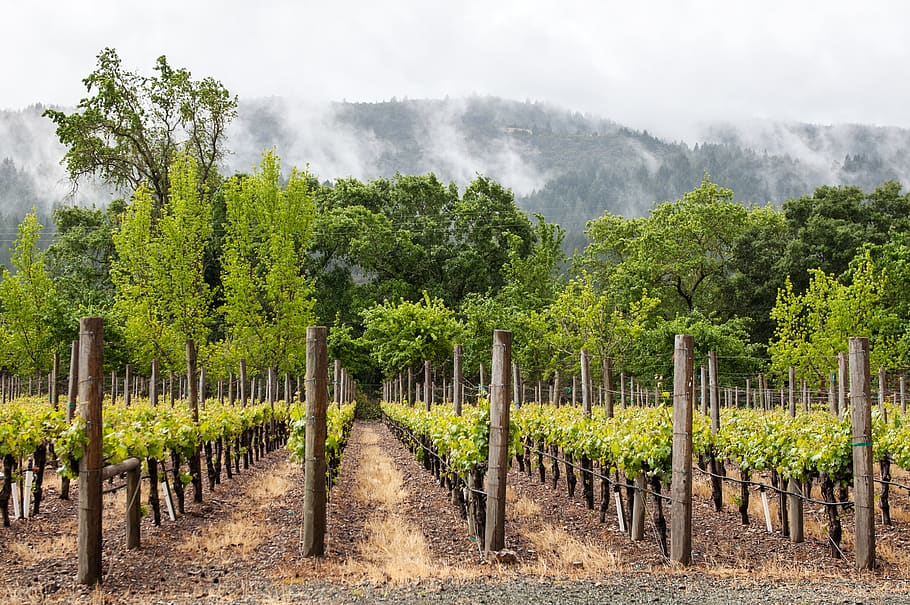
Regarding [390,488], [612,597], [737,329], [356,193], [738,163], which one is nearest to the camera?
[612,597]

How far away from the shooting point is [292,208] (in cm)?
2475

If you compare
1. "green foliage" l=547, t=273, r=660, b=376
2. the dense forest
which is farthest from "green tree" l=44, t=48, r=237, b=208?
"green foliage" l=547, t=273, r=660, b=376

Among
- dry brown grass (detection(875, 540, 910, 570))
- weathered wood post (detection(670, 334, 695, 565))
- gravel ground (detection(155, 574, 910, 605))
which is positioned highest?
weathered wood post (detection(670, 334, 695, 565))

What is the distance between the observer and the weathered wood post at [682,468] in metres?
6.89

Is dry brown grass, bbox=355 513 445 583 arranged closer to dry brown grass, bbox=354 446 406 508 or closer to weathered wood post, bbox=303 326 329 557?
weathered wood post, bbox=303 326 329 557

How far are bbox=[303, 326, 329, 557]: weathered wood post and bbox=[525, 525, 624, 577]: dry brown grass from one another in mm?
1933

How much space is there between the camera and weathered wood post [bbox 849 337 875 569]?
666cm

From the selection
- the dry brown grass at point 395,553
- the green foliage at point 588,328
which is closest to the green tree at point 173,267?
the green foliage at point 588,328

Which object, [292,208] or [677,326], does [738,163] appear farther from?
[292,208]

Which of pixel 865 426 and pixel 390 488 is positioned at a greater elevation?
pixel 865 426

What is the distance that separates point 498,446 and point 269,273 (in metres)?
17.5

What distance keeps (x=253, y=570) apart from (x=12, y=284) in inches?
820

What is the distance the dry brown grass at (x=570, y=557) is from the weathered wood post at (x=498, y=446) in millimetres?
475

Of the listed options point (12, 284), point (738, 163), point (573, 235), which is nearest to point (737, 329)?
point (12, 284)
